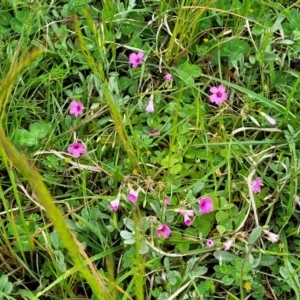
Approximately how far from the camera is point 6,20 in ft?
6.72

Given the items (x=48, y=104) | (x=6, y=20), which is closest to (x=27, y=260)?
(x=48, y=104)

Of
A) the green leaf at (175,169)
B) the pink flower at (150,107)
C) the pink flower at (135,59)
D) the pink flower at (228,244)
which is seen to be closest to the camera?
the pink flower at (228,244)

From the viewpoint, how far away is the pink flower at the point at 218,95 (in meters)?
1.83

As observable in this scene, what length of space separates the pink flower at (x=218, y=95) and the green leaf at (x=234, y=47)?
18 centimetres

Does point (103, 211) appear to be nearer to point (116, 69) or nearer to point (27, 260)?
point (27, 260)

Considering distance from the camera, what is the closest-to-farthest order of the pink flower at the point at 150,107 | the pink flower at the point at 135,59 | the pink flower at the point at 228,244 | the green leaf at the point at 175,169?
the pink flower at the point at 228,244, the green leaf at the point at 175,169, the pink flower at the point at 150,107, the pink flower at the point at 135,59

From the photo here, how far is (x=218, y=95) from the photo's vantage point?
72.6 inches

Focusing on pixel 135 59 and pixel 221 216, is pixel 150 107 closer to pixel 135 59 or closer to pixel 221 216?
pixel 135 59

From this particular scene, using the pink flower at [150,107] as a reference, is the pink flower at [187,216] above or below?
below

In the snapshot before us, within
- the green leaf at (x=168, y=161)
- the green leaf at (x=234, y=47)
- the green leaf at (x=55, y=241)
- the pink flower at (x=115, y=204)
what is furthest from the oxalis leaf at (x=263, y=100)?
the green leaf at (x=55, y=241)

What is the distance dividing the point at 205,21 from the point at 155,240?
85 cm

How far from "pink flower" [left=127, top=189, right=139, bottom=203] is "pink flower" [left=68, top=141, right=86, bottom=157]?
0.76ft

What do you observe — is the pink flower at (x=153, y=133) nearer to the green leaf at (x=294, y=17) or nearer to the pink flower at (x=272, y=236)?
the pink flower at (x=272, y=236)

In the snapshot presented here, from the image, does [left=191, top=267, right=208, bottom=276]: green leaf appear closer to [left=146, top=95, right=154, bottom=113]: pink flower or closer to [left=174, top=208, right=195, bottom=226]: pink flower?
[left=174, top=208, right=195, bottom=226]: pink flower
